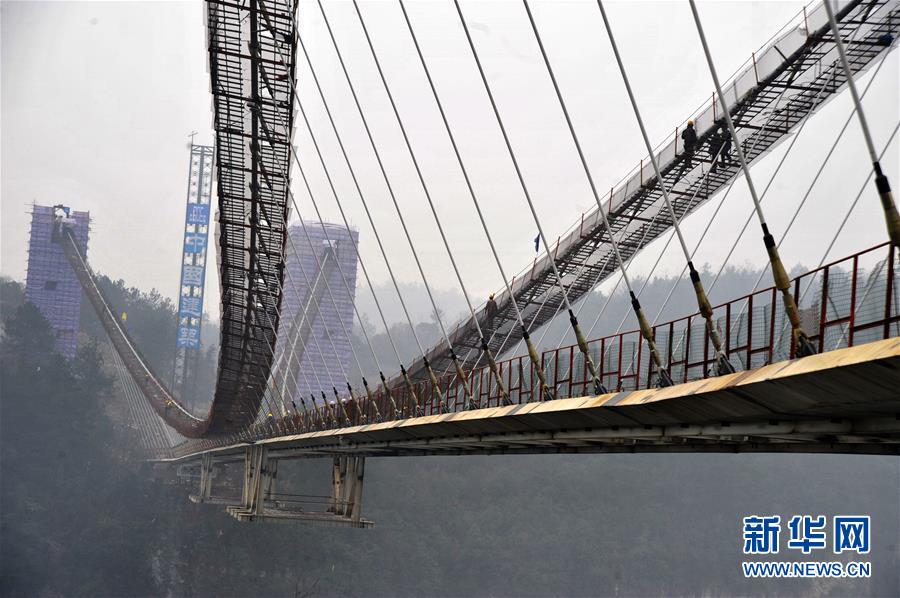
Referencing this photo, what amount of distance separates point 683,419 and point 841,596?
115243 millimetres

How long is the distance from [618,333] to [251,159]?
677 inches

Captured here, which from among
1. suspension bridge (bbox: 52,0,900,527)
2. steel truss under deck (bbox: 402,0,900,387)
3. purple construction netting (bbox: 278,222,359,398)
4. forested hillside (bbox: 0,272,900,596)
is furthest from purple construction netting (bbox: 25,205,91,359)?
steel truss under deck (bbox: 402,0,900,387)

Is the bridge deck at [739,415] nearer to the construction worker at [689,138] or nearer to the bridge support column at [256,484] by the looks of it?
the construction worker at [689,138]

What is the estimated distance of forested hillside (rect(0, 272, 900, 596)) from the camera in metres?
89.9

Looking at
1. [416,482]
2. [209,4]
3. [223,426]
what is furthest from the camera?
[416,482]

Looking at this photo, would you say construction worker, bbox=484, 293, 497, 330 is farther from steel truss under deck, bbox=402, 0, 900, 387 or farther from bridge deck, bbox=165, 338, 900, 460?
bridge deck, bbox=165, 338, 900, 460

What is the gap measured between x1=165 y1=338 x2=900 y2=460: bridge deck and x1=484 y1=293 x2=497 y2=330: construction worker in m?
17.7

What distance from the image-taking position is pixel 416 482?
380 feet

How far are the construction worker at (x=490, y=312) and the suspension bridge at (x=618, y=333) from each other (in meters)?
0.15

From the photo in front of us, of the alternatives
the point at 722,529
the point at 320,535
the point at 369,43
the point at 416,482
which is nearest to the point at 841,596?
the point at 722,529

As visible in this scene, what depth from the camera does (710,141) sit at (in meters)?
31.8

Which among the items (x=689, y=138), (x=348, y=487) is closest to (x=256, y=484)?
(x=348, y=487)

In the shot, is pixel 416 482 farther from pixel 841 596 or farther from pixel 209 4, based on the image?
pixel 209 4

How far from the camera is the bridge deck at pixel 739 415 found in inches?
406
